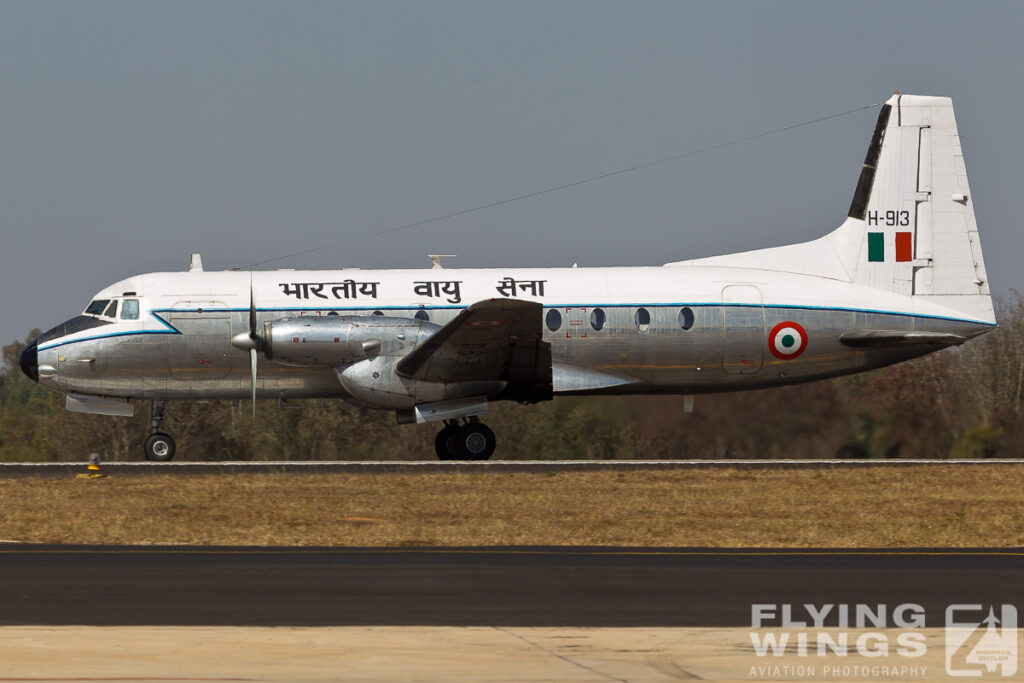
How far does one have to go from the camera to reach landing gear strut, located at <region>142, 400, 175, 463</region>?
24.5 meters

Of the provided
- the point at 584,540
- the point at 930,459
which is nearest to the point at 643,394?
the point at 930,459

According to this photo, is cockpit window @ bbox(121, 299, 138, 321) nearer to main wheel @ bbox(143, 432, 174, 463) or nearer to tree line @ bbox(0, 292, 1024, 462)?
main wheel @ bbox(143, 432, 174, 463)

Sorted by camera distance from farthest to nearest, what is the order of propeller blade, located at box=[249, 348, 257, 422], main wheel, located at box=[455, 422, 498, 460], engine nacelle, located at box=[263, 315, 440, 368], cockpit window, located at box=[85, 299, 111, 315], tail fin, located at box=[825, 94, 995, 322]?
1. tail fin, located at box=[825, 94, 995, 322]
2. cockpit window, located at box=[85, 299, 111, 315]
3. main wheel, located at box=[455, 422, 498, 460]
4. propeller blade, located at box=[249, 348, 257, 422]
5. engine nacelle, located at box=[263, 315, 440, 368]

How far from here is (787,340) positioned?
23.6 metres

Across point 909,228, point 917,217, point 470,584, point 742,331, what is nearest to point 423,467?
point 742,331

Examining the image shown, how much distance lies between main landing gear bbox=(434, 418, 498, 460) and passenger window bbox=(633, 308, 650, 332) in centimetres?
334

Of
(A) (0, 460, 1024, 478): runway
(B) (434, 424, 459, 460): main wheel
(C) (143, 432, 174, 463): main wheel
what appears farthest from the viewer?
(C) (143, 432, 174, 463): main wheel

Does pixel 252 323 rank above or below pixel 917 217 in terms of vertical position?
below

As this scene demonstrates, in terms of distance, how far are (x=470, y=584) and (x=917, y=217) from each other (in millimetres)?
16661

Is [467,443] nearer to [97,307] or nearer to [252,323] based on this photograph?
[252,323]

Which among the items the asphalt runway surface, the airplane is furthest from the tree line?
the asphalt runway surface

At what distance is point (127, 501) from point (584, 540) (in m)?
7.29

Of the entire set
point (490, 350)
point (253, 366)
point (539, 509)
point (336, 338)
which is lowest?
point (539, 509)

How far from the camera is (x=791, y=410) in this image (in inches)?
985
